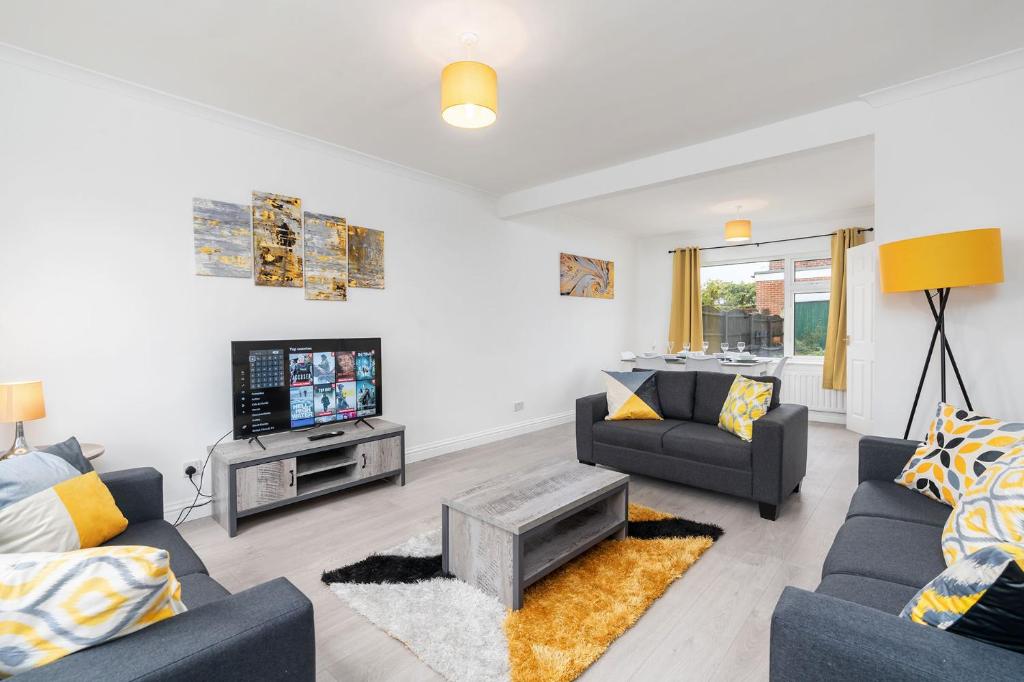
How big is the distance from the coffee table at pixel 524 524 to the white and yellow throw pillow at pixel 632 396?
1.25 m

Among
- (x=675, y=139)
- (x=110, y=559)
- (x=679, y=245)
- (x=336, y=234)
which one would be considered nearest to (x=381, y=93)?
(x=336, y=234)

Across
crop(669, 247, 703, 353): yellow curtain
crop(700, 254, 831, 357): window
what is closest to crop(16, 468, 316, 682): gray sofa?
crop(700, 254, 831, 357): window

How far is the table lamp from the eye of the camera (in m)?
2.24

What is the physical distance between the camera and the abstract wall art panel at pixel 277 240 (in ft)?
11.1

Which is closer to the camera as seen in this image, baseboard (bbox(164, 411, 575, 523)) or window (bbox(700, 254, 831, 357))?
baseboard (bbox(164, 411, 575, 523))

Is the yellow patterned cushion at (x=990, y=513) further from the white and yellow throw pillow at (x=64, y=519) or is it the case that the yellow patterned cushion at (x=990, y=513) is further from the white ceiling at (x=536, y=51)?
the white and yellow throw pillow at (x=64, y=519)

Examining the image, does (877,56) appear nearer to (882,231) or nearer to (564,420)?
(882,231)

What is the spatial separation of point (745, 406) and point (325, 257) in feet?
10.8

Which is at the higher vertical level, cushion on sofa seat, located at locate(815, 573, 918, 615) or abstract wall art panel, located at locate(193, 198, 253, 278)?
abstract wall art panel, located at locate(193, 198, 253, 278)

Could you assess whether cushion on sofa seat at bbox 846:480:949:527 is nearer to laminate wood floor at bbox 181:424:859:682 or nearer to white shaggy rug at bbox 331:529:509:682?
laminate wood floor at bbox 181:424:859:682

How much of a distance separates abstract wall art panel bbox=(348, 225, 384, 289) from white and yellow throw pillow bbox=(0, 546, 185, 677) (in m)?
3.08

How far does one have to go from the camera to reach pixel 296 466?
319 centimetres

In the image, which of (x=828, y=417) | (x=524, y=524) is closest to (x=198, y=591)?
(x=524, y=524)

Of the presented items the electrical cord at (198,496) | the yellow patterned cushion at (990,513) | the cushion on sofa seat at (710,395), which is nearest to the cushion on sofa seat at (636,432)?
the cushion on sofa seat at (710,395)
